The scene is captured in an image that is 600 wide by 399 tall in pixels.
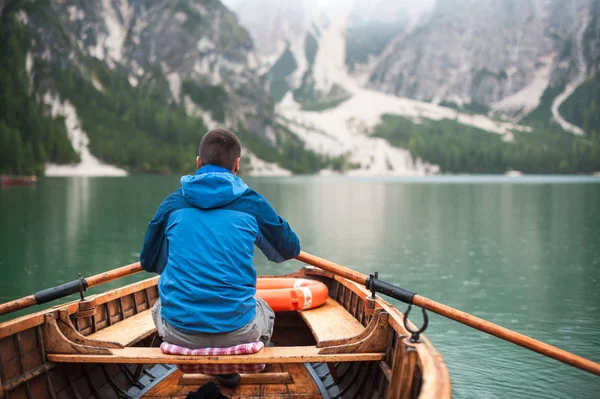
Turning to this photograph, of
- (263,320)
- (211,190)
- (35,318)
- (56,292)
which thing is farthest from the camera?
(56,292)

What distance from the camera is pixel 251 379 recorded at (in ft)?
25.7

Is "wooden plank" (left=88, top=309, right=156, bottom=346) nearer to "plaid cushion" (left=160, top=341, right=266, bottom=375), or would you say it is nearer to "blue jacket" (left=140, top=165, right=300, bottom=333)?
"plaid cushion" (left=160, top=341, right=266, bottom=375)

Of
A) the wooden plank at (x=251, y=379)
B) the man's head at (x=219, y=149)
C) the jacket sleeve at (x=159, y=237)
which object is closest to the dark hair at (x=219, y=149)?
the man's head at (x=219, y=149)

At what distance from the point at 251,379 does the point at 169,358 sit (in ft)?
6.65

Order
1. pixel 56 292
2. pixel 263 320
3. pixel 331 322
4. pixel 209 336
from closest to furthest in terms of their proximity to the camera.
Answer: pixel 209 336, pixel 263 320, pixel 56 292, pixel 331 322

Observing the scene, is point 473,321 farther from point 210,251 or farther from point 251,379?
point 210,251

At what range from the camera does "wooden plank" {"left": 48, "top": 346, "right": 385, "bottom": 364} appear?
20.1ft

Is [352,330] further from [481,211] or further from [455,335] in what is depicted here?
[481,211]

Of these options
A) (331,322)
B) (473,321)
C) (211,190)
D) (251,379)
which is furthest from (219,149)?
(331,322)

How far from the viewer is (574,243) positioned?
113 ft

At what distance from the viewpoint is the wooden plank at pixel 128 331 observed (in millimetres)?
8258

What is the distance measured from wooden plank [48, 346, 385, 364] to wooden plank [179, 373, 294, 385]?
54.3 inches

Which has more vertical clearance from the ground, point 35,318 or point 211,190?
point 211,190

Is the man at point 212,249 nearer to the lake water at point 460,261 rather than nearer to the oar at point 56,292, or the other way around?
the oar at point 56,292
